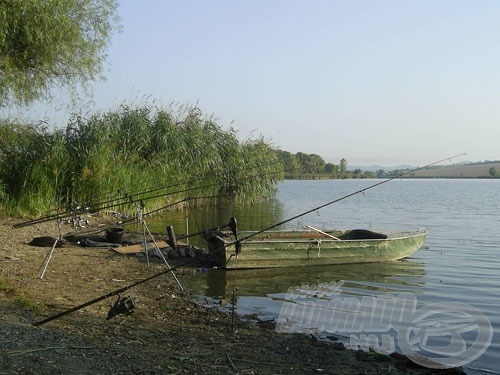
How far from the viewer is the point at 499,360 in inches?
290

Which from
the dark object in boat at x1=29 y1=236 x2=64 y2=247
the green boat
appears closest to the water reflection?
the green boat

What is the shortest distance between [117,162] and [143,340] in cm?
1811

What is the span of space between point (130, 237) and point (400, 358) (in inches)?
384

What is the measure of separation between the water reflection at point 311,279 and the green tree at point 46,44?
6.89 meters

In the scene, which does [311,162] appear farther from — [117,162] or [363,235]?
[363,235]

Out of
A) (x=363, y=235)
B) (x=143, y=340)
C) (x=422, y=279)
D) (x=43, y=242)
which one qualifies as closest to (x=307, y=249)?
(x=422, y=279)

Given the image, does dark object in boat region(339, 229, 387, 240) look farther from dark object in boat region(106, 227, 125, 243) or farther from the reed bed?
dark object in boat region(106, 227, 125, 243)

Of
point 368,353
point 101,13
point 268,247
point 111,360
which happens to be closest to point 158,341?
point 111,360

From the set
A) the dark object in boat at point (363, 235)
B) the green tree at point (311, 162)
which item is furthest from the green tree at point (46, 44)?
the green tree at point (311, 162)

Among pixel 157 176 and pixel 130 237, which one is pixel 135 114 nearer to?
pixel 157 176

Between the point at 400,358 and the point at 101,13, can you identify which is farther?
the point at 101,13

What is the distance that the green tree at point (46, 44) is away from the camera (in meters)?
13.5

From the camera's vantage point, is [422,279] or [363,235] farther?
[363,235]

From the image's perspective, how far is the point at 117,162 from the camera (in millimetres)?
23641
